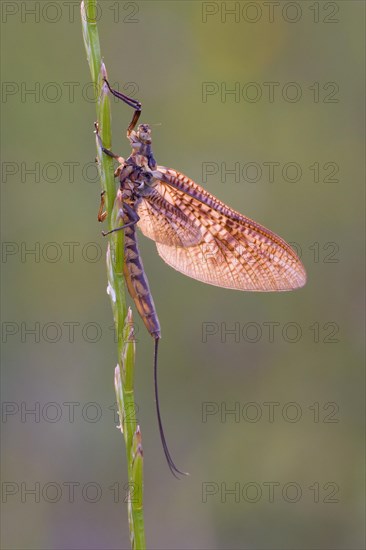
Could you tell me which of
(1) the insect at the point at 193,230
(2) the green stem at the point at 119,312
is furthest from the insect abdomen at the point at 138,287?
(2) the green stem at the point at 119,312

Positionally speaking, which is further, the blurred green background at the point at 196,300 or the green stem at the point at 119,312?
the blurred green background at the point at 196,300

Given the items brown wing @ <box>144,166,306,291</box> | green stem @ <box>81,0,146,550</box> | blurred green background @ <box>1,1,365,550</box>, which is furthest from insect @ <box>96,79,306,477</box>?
blurred green background @ <box>1,1,365,550</box>

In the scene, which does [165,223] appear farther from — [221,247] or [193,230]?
[221,247]

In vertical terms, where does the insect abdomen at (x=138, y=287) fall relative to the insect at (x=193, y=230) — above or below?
below

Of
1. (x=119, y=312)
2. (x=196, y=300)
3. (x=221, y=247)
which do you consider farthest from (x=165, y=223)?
(x=196, y=300)

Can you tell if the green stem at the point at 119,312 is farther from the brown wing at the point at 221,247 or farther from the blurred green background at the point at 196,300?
the blurred green background at the point at 196,300

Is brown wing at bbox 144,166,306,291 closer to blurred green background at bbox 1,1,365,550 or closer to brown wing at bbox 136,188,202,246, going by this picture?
brown wing at bbox 136,188,202,246

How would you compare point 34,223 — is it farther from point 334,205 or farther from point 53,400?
point 334,205
